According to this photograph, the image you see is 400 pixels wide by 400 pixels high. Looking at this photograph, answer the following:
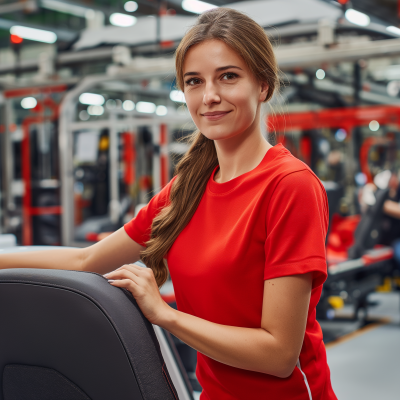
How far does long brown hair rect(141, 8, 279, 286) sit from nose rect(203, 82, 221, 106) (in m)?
0.08

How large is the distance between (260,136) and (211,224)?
21 centimetres

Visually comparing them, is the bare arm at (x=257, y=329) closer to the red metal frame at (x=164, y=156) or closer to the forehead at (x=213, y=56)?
the forehead at (x=213, y=56)

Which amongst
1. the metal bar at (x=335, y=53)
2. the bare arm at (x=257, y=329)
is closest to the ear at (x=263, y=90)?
the bare arm at (x=257, y=329)

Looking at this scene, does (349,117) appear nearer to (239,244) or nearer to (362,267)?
(362,267)

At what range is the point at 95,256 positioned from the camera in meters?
1.21

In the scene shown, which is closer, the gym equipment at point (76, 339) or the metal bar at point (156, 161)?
the gym equipment at point (76, 339)

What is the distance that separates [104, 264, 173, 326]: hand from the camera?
33.8 inches

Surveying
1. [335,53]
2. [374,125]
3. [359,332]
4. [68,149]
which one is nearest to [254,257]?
[335,53]

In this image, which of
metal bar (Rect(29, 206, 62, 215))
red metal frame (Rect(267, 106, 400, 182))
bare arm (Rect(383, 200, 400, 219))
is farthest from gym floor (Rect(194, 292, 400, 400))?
metal bar (Rect(29, 206, 62, 215))

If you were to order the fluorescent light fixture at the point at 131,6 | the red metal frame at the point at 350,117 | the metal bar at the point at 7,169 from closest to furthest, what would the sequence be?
the metal bar at the point at 7,169
the red metal frame at the point at 350,117
the fluorescent light fixture at the point at 131,6

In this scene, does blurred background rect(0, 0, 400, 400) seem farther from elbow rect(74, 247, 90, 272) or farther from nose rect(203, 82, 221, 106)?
elbow rect(74, 247, 90, 272)

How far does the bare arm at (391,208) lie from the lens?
528cm

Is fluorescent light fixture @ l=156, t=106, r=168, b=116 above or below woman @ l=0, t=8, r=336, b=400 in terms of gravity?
below

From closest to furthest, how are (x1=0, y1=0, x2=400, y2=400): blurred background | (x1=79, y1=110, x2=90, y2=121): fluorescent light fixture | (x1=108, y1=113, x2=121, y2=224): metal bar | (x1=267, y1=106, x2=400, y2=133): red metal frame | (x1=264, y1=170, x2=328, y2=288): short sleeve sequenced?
(x1=264, y1=170, x2=328, y2=288): short sleeve, (x1=0, y1=0, x2=400, y2=400): blurred background, (x1=108, y1=113, x2=121, y2=224): metal bar, (x1=267, y1=106, x2=400, y2=133): red metal frame, (x1=79, y1=110, x2=90, y2=121): fluorescent light fixture
